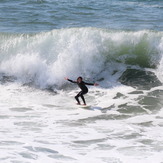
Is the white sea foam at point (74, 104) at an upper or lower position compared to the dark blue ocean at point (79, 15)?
lower

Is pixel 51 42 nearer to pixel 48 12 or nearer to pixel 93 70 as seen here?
pixel 93 70

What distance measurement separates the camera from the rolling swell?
50.4 feet

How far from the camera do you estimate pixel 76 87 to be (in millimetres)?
14688

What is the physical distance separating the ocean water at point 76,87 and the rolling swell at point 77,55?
0.04 meters

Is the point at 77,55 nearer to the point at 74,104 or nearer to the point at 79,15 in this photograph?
the point at 74,104

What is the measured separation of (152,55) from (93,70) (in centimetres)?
244

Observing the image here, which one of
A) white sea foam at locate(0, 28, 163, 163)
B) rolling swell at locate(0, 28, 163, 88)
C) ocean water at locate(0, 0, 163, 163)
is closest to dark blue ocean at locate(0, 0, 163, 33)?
ocean water at locate(0, 0, 163, 163)

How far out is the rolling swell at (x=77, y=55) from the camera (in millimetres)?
15352

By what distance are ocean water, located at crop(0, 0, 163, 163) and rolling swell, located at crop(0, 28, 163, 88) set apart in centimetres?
4

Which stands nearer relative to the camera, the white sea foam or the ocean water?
the white sea foam

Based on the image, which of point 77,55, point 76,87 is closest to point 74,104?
point 76,87

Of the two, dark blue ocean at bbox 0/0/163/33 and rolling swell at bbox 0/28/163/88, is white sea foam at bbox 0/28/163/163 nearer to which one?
rolling swell at bbox 0/28/163/88

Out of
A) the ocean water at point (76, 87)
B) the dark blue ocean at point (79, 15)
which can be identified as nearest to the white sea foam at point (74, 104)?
the ocean water at point (76, 87)

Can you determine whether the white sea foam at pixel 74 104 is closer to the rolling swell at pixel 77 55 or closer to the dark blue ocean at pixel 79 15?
the rolling swell at pixel 77 55
